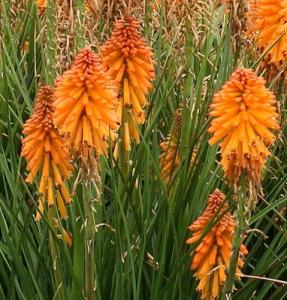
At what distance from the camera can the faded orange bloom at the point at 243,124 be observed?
7.97 ft

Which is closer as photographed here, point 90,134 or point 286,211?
point 90,134

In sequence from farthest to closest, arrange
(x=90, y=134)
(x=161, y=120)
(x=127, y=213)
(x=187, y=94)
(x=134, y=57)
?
1. (x=161, y=120)
2. (x=187, y=94)
3. (x=127, y=213)
4. (x=134, y=57)
5. (x=90, y=134)

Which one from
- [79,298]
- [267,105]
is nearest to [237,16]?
[267,105]

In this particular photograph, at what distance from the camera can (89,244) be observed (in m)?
2.52

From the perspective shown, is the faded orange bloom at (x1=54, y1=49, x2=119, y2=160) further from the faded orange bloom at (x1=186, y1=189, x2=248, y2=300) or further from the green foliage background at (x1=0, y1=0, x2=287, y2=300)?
the faded orange bloom at (x1=186, y1=189, x2=248, y2=300)

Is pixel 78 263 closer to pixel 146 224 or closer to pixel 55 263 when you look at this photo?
pixel 55 263

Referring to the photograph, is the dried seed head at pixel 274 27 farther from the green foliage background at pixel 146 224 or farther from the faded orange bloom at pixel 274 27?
the green foliage background at pixel 146 224

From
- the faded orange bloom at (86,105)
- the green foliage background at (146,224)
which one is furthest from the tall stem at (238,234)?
the faded orange bloom at (86,105)

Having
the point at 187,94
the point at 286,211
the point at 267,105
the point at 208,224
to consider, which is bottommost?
the point at 286,211

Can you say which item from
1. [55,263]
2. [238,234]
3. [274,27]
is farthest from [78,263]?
[274,27]

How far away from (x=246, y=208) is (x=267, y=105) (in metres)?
0.34

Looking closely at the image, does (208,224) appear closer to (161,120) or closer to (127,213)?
(127,213)

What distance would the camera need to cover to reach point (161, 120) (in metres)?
4.16

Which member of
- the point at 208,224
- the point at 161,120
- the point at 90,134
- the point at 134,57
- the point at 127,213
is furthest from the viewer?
the point at 161,120
